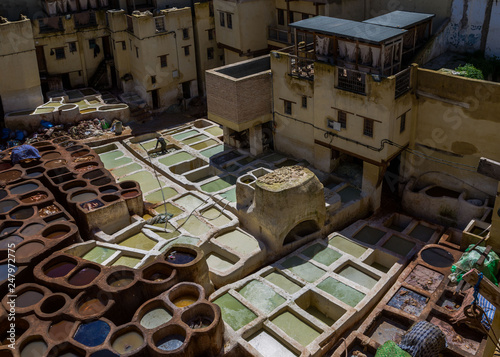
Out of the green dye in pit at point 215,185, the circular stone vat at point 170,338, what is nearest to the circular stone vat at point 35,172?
the green dye in pit at point 215,185

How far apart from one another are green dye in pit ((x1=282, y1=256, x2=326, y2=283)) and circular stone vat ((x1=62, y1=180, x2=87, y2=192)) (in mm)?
12362

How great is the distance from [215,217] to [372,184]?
904 centimetres

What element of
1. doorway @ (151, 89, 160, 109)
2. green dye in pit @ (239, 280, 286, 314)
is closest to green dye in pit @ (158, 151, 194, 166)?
Answer: doorway @ (151, 89, 160, 109)

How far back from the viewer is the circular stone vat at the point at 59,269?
23.0 m

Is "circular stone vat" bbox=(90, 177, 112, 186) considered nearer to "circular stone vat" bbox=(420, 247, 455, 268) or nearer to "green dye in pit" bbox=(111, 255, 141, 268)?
"green dye in pit" bbox=(111, 255, 141, 268)

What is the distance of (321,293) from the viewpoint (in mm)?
24281

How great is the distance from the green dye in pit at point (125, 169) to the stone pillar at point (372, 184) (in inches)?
579

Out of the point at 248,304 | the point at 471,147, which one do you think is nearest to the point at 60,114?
the point at 248,304

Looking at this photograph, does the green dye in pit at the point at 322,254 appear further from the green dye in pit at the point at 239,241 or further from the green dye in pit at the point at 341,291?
the green dye in pit at the point at 239,241

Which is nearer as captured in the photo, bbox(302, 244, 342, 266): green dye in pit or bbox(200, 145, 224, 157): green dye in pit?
bbox(302, 244, 342, 266): green dye in pit

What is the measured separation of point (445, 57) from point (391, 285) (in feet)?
47.3

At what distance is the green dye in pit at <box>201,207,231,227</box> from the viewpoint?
28683 millimetres

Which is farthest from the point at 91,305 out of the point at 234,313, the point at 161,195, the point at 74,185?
the point at 161,195

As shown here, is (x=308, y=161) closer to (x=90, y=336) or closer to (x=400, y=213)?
(x=400, y=213)
